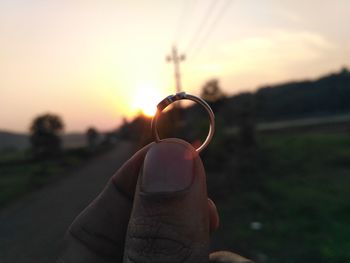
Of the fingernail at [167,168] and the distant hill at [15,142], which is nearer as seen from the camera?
the fingernail at [167,168]

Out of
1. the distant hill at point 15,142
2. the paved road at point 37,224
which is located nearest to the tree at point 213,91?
the distant hill at point 15,142

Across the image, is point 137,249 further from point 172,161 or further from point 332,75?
point 332,75

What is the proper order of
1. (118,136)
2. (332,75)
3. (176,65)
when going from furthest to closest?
(332,75), (118,136), (176,65)

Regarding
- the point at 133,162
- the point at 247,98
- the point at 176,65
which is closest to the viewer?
the point at 133,162

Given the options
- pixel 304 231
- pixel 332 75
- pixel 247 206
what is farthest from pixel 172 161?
pixel 332 75

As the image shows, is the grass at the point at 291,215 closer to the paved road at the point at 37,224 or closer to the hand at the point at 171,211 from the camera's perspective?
the paved road at the point at 37,224

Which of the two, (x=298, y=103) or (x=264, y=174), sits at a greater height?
(x=298, y=103)

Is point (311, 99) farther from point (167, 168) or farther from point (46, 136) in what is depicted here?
point (167, 168)
